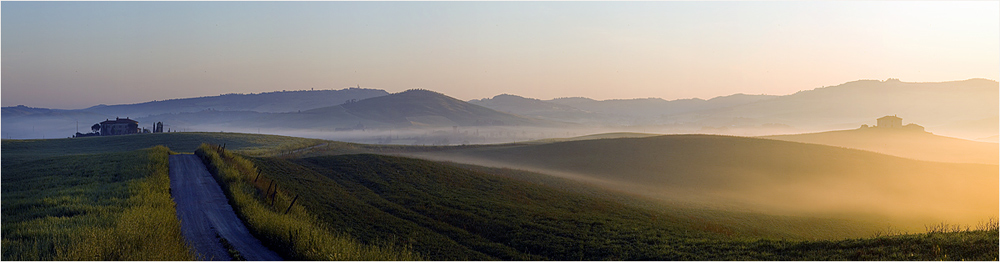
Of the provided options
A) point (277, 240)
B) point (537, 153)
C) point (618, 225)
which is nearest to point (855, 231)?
point (618, 225)

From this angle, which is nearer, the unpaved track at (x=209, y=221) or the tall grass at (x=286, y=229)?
the tall grass at (x=286, y=229)

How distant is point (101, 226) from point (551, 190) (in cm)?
2671

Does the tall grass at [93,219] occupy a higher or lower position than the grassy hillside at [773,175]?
higher

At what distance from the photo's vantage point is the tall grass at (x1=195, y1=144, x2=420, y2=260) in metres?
14.0

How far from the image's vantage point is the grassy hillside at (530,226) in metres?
16.0

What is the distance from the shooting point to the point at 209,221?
714 inches

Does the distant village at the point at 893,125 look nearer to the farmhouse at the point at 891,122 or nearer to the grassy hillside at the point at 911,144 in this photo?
the farmhouse at the point at 891,122

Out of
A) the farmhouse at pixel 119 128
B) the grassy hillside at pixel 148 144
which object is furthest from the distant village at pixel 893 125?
the farmhouse at pixel 119 128

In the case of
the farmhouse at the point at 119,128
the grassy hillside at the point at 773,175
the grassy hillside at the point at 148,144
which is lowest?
the grassy hillside at the point at 773,175

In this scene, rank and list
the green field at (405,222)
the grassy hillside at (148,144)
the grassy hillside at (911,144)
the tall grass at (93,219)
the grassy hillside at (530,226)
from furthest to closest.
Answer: the grassy hillside at (911,144) → the grassy hillside at (148,144) → the grassy hillside at (530,226) → the green field at (405,222) → the tall grass at (93,219)

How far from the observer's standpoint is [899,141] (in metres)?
118

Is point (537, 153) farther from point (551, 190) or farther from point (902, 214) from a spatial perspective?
point (902, 214)

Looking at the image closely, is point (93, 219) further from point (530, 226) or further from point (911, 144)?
point (911, 144)

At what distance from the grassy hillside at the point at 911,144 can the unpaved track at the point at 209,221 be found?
117 metres
